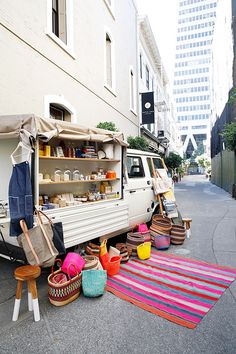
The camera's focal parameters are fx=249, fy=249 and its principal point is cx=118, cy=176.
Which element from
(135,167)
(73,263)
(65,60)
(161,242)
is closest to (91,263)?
(73,263)

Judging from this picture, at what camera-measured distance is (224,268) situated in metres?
4.52

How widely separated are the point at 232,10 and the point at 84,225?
19887mm

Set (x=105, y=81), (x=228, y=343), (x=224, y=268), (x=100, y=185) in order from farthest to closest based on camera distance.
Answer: (x=105, y=81) → (x=100, y=185) → (x=224, y=268) → (x=228, y=343)

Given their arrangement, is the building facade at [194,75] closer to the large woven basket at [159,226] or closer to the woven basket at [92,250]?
the large woven basket at [159,226]

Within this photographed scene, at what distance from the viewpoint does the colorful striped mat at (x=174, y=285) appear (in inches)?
126

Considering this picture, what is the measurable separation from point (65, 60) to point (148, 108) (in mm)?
8911

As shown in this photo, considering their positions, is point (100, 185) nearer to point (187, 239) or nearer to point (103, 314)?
point (187, 239)

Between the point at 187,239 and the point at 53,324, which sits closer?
the point at 53,324

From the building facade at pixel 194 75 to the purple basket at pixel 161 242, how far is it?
98430 mm

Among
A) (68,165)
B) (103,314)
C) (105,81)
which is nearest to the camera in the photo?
(103,314)

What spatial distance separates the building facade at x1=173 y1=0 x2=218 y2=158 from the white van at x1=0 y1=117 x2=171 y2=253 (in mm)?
97561

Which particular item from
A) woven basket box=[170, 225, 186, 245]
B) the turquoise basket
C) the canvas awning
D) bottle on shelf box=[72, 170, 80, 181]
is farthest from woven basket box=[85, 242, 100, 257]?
woven basket box=[170, 225, 186, 245]

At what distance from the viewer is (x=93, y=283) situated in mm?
3502

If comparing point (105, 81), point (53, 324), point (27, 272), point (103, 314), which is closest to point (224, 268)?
point (103, 314)
